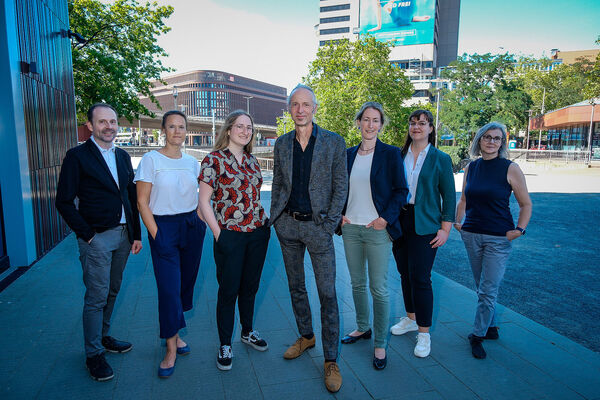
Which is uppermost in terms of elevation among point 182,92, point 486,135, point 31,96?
point 182,92

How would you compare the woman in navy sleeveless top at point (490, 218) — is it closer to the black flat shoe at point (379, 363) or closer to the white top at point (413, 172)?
the white top at point (413, 172)

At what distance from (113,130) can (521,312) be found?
4672 millimetres

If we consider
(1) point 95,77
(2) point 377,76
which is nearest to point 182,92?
(2) point 377,76

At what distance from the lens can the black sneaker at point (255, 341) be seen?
3260 mm

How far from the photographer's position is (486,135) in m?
3.33

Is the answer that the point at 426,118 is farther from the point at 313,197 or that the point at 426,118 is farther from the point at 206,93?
the point at 206,93

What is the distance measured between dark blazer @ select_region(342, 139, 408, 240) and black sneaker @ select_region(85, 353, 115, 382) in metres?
2.44

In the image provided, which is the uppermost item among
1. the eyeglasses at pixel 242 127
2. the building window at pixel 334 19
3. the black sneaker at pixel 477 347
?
the building window at pixel 334 19

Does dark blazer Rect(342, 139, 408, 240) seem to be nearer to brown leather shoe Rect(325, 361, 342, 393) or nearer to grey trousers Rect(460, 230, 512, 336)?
grey trousers Rect(460, 230, 512, 336)

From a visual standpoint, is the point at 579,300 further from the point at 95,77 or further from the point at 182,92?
the point at 182,92

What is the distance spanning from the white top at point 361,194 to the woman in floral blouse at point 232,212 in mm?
748

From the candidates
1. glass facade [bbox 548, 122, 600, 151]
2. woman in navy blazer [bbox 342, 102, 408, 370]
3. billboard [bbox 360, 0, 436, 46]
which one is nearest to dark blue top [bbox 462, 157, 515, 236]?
woman in navy blazer [bbox 342, 102, 408, 370]

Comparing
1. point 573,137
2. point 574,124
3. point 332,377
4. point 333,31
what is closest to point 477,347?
point 332,377

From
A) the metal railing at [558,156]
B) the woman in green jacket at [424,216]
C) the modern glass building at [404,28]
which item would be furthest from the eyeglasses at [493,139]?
the modern glass building at [404,28]
